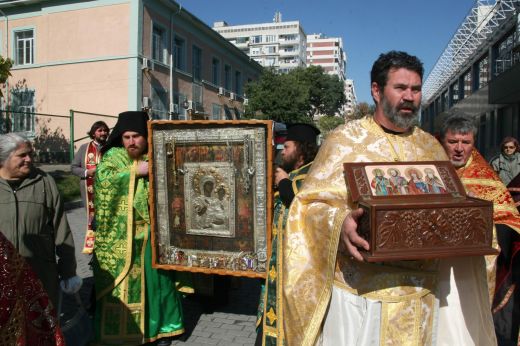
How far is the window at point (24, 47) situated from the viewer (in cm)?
2247

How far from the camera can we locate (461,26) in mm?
29984

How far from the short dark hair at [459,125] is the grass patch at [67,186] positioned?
11.1 metres

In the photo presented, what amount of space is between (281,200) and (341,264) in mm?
1099

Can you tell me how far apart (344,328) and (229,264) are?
158 cm

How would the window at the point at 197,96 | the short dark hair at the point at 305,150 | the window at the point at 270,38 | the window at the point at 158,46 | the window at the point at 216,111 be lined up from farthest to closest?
the window at the point at 270,38, the window at the point at 216,111, the window at the point at 197,96, the window at the point at 158,46, the short dark hair at the point at 305,150

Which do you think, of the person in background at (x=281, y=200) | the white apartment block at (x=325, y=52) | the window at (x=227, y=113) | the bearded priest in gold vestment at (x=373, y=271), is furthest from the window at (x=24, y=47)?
the white apartment block at (x=325, y=52)

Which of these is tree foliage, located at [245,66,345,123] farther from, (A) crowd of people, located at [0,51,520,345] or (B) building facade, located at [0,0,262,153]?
(A) crowd of people, located at [0,51,520,345]

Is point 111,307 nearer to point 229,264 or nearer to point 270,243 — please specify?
point 229,264

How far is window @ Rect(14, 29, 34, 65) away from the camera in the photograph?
22.5 meters

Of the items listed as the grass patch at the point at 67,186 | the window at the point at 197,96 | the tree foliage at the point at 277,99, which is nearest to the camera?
the grass patch at the point at 67,186

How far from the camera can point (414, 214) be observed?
186cm

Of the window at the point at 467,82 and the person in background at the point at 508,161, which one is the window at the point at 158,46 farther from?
the window at the point at 467,82

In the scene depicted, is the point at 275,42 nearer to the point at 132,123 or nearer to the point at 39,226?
the point at 132,123

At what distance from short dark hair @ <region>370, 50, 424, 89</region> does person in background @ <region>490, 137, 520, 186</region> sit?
19.3 feet
